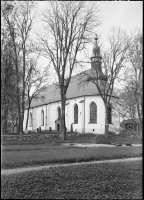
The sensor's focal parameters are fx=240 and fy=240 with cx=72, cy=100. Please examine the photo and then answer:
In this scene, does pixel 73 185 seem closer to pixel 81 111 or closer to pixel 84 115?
pixel 84 115

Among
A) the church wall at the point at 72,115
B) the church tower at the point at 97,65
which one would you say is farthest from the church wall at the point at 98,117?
the church tower at the point at 97,65

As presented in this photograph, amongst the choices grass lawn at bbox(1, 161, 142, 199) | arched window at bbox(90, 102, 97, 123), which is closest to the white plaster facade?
arched window at bbox(90, 102, 97, 123)

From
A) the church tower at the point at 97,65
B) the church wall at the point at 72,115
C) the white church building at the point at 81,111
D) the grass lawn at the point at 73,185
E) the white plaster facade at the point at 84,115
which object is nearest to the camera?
the grass lawn at the point at 73,185

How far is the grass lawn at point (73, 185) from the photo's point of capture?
4584 millimetres

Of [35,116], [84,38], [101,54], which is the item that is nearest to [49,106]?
[35,116]

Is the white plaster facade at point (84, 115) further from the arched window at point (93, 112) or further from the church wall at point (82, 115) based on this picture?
the arched window at point (93, 112)

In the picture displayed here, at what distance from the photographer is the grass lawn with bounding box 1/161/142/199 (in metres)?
4.58

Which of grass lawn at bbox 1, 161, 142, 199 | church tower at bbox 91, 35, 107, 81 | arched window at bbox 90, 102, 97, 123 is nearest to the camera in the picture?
grass lawn at bbox 1, 161, 142, 199

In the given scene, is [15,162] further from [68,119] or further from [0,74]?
[68,119]

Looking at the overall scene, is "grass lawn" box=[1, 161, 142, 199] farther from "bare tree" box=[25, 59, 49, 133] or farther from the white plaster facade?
the white plaster facade

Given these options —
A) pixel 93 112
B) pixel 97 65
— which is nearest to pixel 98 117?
pixel 93 112

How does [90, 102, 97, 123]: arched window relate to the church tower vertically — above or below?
below

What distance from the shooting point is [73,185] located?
5.29 meters

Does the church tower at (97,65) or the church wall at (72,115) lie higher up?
the church tower at (97,65)
